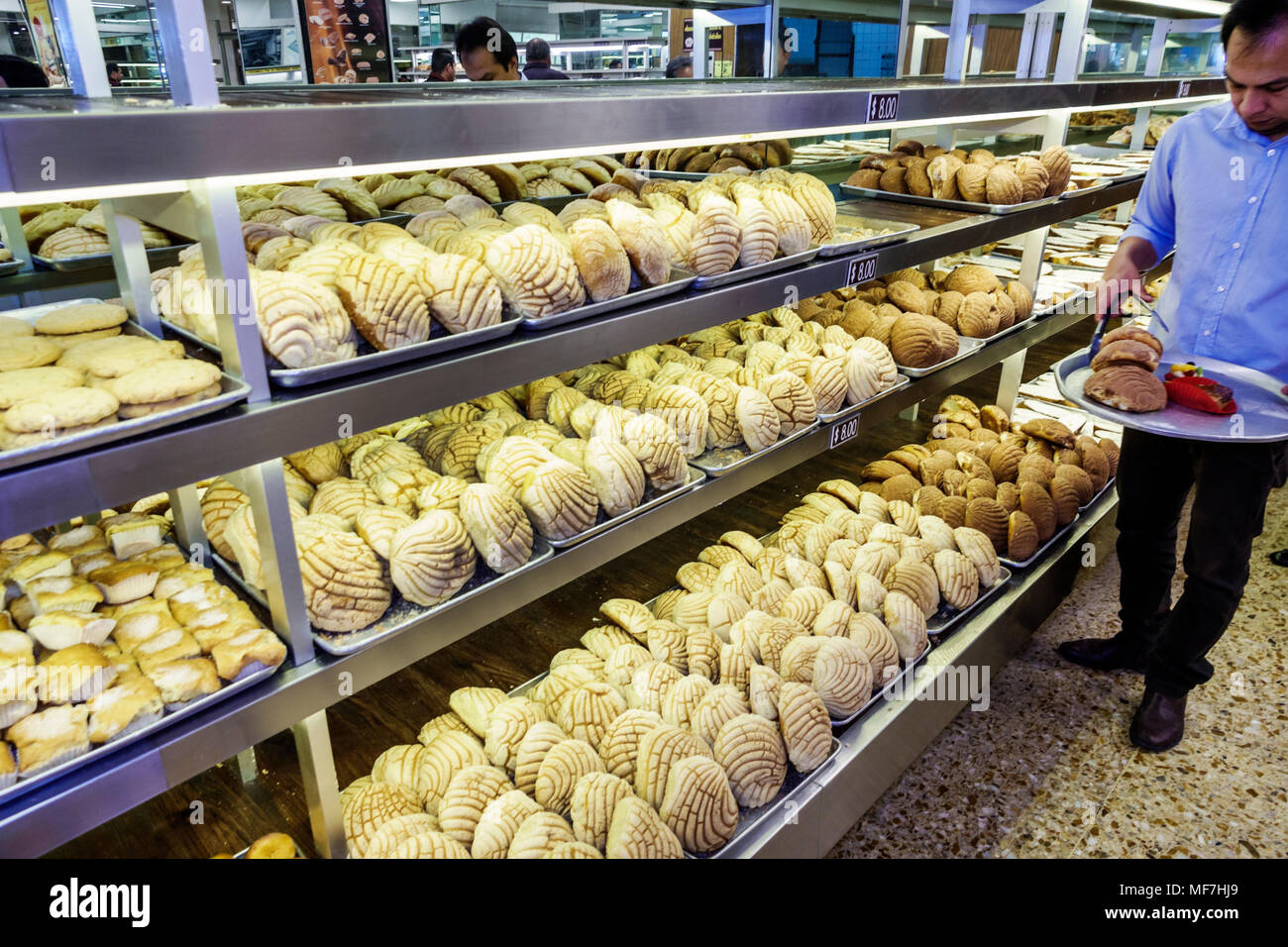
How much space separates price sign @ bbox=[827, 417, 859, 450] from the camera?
2396 millimetres

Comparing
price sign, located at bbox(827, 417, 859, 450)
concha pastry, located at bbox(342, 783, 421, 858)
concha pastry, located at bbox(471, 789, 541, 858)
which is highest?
price sign, located at bbox(827, 417, 859, 450)

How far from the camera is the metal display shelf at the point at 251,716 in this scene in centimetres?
116

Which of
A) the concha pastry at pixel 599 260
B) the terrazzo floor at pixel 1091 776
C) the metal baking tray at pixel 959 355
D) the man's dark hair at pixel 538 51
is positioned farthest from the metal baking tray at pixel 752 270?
the man's dark hair at pixel 538 51

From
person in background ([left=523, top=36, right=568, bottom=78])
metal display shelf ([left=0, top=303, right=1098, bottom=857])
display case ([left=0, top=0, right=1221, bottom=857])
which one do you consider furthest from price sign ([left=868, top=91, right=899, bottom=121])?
person in background ([left=523, top=36, right=568, bottom=78])

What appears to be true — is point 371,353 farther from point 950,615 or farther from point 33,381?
point 950,615

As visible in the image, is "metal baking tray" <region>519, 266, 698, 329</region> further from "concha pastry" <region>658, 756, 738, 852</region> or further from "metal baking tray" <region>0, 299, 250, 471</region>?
"concha pastry" <region>658, 756, 738, 852</region>

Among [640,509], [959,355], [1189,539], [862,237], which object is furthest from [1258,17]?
[640,509]

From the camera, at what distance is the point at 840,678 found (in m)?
1.97

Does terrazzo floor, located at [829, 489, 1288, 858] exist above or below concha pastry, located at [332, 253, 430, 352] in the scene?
below

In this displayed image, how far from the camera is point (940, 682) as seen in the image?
2.21 m

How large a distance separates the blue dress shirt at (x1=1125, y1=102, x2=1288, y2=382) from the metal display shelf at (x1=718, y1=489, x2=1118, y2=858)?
82cm

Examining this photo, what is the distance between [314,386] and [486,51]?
11.1 feet
